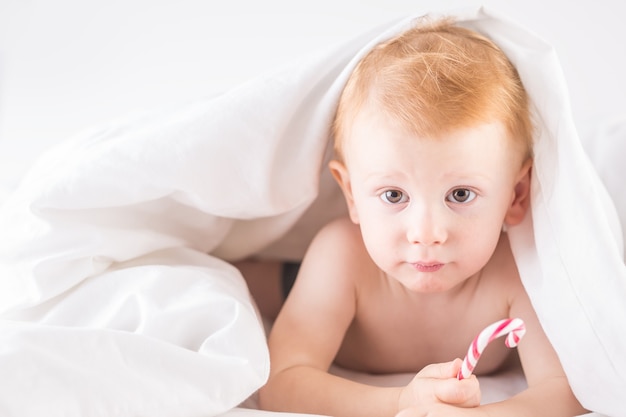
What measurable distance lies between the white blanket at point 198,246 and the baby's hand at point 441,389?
145 millimetres

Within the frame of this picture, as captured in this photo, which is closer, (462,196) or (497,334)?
(497,334)

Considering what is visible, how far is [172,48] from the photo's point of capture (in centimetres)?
191

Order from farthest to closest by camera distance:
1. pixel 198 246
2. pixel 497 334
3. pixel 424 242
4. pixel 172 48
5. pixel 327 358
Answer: pixel 172 48 < pixel 198 246 < pixel 327 358 < pixel 424 242 < pixel 497 334

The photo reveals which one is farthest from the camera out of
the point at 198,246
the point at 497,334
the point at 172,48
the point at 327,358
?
the point at 172,48

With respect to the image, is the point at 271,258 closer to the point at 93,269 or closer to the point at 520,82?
the point at 93,269

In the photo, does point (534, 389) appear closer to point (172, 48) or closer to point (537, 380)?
point (537, 380)

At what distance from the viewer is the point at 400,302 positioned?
1.15m

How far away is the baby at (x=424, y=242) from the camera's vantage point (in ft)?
3.16

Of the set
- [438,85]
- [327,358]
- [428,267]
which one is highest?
[438,85]

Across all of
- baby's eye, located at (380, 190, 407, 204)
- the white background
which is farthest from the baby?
the white background

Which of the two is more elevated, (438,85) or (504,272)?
(438,85)

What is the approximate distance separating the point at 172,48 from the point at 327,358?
40.6 inches

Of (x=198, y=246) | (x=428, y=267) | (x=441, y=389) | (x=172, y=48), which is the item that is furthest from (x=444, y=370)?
(x=172, y=48)

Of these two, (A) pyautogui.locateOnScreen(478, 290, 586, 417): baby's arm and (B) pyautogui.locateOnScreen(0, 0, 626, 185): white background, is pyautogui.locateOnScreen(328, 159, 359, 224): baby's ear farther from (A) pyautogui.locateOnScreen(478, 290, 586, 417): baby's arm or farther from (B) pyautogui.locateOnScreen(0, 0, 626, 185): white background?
(B) pyautogui.locateOnScreen(0, 0, 626, 185): white background
